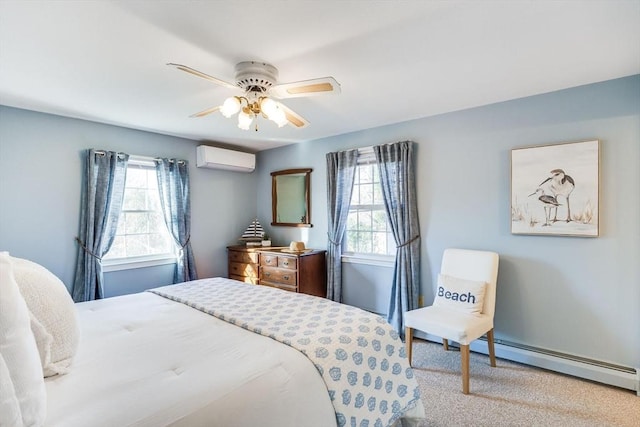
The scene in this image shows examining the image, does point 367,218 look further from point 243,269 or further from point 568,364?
point 568,364

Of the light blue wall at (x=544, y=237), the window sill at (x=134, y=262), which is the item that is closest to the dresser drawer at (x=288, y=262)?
the light blue wall at (x=544, y=237)

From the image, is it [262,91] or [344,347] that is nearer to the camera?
[344,347]

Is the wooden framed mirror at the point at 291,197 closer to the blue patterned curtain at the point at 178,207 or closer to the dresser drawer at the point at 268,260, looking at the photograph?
the dresser drawer at the point at 268,260

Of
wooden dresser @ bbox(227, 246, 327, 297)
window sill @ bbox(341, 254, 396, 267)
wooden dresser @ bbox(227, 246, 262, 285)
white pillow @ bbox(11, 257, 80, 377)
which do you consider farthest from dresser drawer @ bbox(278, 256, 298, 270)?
white pillow @ bbox(11, 257, 80, 377)

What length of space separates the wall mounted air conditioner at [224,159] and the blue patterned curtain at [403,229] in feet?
7.07

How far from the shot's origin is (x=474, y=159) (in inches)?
119

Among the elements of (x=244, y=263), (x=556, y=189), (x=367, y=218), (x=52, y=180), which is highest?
(x=52, y=180)

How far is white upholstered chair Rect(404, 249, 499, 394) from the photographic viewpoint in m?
2.37

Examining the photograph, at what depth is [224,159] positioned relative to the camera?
4.30m

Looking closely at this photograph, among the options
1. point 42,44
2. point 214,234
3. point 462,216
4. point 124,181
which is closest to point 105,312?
point 42,44

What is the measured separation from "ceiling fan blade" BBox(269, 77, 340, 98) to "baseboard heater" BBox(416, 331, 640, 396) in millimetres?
2678

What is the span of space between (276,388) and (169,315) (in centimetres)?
103

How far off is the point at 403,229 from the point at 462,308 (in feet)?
3.24

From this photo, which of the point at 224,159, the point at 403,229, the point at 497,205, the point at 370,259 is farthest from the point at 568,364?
the point at 224,159
